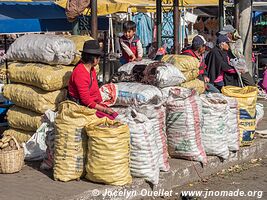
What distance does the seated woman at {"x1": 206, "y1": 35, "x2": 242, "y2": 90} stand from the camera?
9664mm

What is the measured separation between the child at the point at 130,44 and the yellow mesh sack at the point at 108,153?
3.76 m

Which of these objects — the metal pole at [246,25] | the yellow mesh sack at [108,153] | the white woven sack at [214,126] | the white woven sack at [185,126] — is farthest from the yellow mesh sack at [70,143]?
the metal pole at [246,25]

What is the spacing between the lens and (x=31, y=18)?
9.80 m

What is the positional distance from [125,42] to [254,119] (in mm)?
2690

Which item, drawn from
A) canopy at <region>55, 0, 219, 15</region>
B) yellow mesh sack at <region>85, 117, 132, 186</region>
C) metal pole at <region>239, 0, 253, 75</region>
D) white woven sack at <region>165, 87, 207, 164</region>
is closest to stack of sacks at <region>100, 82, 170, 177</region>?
white woven sack at <region>165, 87, 207, 164</region>

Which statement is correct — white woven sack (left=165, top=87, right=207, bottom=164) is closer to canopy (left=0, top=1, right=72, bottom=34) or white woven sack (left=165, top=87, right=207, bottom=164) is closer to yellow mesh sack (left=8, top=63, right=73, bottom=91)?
yellow mesh sack (left=8, top=63, right=73, bottom=91)

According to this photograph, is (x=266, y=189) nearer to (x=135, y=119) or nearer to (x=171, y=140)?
(x=171, y=140)

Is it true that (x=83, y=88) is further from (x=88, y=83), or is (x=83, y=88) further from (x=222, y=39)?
(x=222, y=39)

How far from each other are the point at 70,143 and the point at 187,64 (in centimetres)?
282

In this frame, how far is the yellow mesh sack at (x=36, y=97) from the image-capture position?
24.8 ft

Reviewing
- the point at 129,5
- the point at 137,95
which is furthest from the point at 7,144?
the point at 129,5

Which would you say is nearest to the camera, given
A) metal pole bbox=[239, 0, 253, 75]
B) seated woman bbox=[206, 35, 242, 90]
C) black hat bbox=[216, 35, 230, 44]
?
seated woman bbox=[206, 35, 242, 90]

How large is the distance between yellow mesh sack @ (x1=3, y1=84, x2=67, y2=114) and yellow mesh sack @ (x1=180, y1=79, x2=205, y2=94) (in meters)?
1.87

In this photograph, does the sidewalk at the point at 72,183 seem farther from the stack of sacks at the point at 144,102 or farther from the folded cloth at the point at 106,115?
the folded cloth at the point at 106,115
